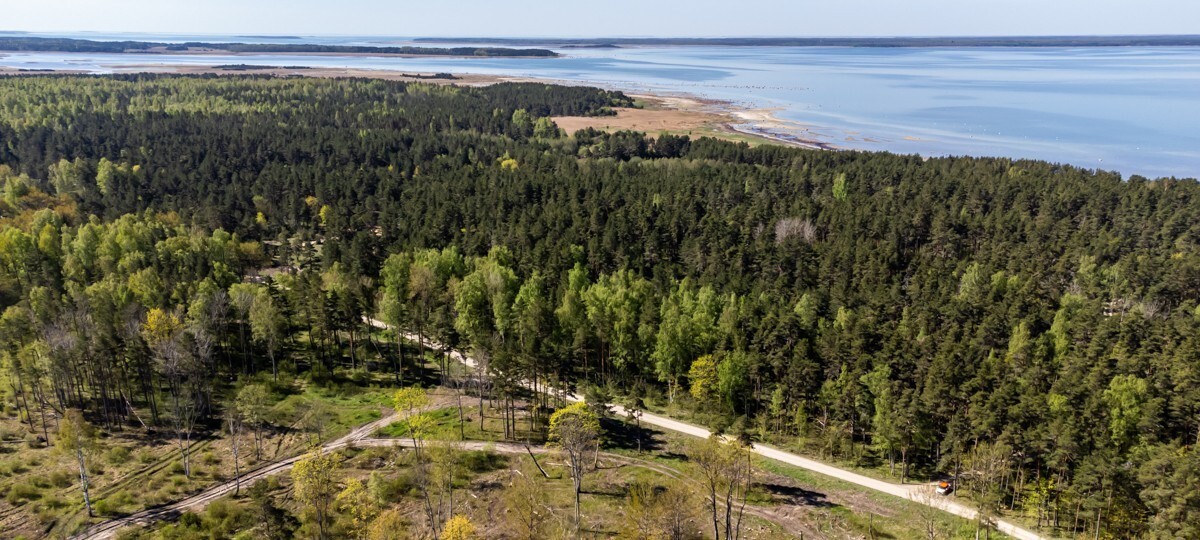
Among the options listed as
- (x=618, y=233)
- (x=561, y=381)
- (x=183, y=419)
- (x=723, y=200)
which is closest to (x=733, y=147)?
(x=723, y=200)

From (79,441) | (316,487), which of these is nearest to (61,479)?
(79,441)

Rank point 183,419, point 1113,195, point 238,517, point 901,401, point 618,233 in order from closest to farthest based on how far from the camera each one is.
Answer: point 238,517 → point 901,401 → point 183,419 → point 618,233 → point 1113,195

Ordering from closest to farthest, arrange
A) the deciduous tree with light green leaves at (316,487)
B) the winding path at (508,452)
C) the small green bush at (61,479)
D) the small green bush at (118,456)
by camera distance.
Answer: the deciduous tree with light green leaves at (316,487) → the winding path at (508,452) → the small green bush at (61,479) → the small green bush at (118,456)

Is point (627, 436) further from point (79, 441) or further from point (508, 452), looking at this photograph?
point (79, 441)

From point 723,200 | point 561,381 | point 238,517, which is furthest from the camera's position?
point 723,200

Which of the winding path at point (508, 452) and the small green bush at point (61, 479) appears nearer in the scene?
the winding path at point (508, 452)

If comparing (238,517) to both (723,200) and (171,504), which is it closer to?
(171,504)

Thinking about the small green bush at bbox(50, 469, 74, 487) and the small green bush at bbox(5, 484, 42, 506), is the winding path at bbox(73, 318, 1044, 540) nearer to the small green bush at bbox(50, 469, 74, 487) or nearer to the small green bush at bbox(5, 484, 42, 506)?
the small green bush at bbox(5, 484, 42, 506)

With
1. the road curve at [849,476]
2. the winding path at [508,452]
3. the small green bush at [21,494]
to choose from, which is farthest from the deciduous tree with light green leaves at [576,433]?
the small green bush at [21,494]

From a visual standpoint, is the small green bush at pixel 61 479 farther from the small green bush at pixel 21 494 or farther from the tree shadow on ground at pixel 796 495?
the tree shadow on ground at pixel 796 495
